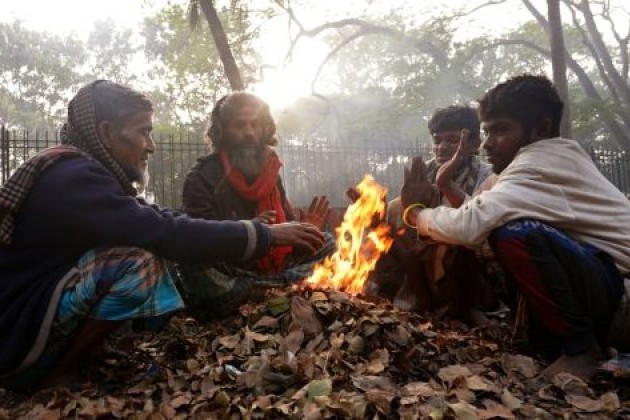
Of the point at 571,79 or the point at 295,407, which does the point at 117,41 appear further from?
the point at 295,407

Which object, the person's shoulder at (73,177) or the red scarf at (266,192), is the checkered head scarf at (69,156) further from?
the red scarf at (266,192)

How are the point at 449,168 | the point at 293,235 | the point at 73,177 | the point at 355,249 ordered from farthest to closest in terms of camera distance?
the point at 355,249 < the point at 449,168 < the point at 293,235 < the point at 73,177

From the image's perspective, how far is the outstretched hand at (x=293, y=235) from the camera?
3.05 meters

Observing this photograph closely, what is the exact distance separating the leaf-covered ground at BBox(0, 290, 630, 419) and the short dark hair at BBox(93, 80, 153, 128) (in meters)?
1.40

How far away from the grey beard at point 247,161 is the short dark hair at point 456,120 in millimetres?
1785

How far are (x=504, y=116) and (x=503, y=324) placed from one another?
183 cm

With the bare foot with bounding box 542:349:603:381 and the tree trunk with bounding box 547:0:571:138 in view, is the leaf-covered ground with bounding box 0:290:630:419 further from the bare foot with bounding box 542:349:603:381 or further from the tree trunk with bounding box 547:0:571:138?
the tree trunk with bounding box 547:0:571:138

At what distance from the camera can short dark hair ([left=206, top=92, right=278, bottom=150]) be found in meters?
4.54

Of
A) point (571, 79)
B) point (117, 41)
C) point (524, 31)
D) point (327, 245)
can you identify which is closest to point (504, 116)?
point (327, 245)

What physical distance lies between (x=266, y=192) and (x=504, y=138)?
1962mm

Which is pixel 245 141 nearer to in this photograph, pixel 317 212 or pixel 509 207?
pixel 317 212

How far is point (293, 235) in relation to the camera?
3084 millimetres

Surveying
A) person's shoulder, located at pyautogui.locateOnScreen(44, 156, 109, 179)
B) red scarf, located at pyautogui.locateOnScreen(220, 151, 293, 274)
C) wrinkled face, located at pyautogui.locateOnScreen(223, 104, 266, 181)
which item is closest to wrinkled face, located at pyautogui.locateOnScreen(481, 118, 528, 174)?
red scarf, located at pyautogui.locateOnScreen(220, 151, 293, 274)

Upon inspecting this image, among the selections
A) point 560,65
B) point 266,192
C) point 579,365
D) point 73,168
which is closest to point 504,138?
point 579,365
